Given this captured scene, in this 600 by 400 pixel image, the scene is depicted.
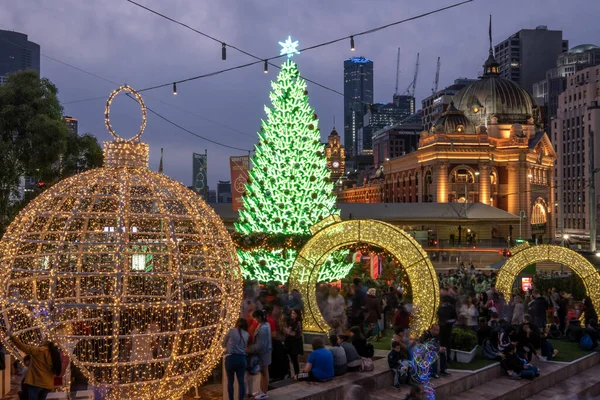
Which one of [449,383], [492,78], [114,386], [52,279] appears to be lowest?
[449,383]

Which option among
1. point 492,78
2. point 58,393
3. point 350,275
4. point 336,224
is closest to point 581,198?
point 492,78

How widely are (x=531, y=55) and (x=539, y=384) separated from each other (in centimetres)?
15540

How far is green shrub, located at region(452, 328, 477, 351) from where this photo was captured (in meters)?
13.8

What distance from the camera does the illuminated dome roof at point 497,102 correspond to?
265ft

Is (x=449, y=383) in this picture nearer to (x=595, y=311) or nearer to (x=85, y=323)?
(x=85, y=323)

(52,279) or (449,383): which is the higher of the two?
(52,279)

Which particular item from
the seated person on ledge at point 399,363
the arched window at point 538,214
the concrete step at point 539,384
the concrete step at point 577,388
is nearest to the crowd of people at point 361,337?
the seated person on ledge at point 399,363

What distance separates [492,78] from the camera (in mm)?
84562

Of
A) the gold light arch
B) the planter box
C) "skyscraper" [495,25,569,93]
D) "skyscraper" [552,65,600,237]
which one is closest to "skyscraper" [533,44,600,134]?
"skyscraper" [552,65,600,237]

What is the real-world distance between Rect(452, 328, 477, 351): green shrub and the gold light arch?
57 cm

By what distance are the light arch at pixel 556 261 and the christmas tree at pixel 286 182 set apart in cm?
553

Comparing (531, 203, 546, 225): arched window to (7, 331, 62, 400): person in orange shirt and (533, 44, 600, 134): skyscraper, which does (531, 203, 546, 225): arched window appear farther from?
(7, 331, 62, 400): person in orange shirt

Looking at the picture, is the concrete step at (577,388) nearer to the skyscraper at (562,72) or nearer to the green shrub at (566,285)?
the green shrub at (566,285)

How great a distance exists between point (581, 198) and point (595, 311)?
8984cm
